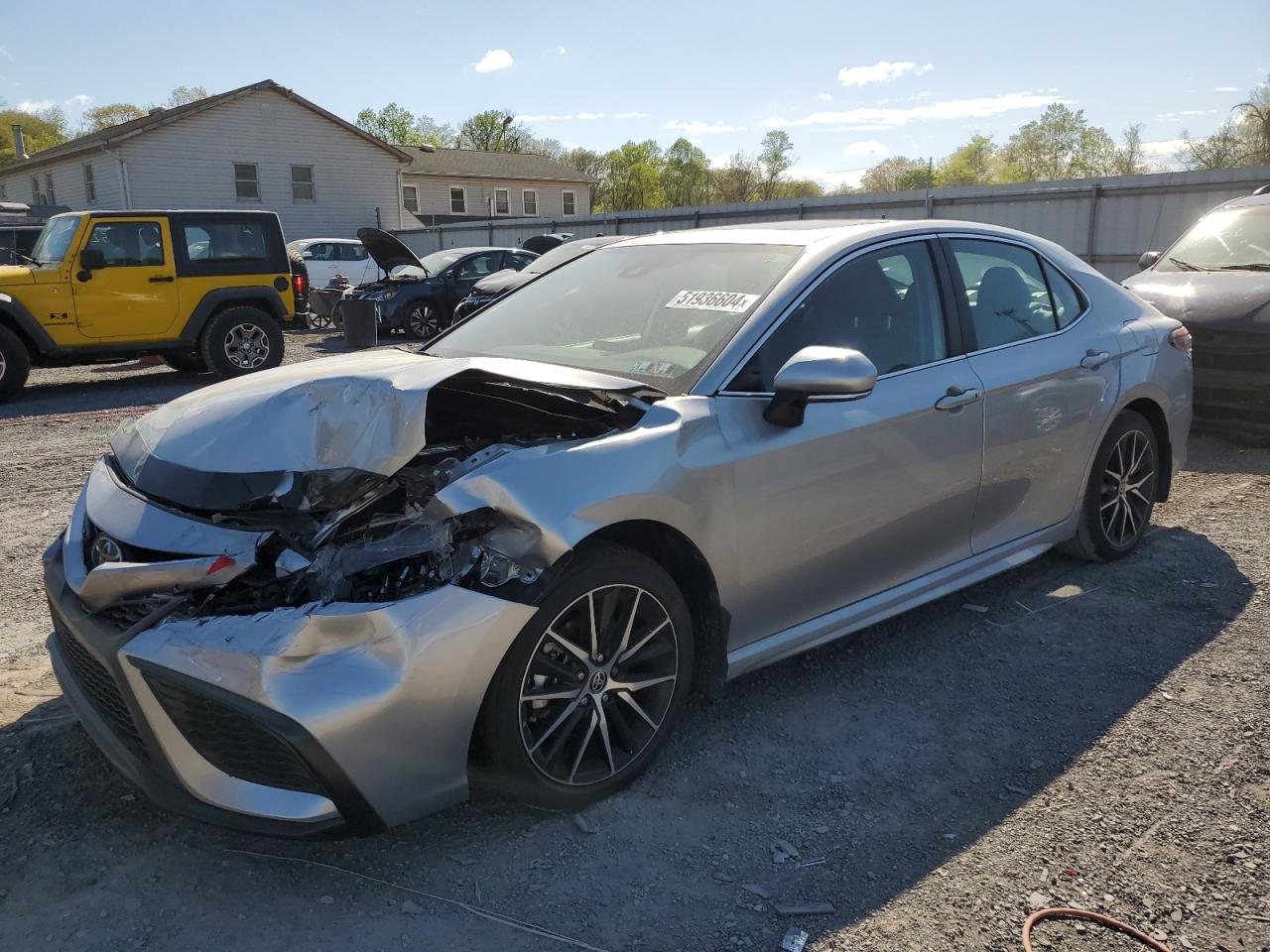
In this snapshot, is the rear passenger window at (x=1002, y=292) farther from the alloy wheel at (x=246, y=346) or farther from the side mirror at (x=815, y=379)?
the alloy wheel at (x=246, y=346)

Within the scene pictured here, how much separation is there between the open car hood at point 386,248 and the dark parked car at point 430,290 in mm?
4143

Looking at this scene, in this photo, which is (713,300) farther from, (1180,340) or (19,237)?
(19,237)

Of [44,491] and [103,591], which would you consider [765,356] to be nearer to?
[103,591]

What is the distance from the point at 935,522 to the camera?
3713mm

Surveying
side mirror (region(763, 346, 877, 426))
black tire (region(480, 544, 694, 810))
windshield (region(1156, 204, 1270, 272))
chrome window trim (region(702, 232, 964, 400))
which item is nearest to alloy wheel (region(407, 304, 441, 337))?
windshield (region(1156, 204, 1270, 272))

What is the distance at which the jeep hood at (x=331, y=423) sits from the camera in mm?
2766

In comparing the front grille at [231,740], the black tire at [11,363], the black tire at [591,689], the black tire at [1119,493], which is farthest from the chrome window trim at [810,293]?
the black tire at [11,363]

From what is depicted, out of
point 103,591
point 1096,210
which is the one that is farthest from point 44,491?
point 1096,210

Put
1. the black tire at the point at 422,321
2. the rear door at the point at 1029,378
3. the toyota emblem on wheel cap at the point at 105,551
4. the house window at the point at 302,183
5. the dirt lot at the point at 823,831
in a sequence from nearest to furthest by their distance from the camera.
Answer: the dirt lot at the point at 823,831
the toyota emblem on wheel cap at the point at 105,551
the rear door at the point at 1029,378
the black tire at the point at 422,321
the house window at the point at 302,183

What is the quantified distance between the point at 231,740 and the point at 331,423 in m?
0.95

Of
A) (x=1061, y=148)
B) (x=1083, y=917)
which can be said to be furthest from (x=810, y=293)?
(x=1061, y=148)

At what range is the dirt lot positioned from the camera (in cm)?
243

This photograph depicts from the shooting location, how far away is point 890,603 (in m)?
3.64

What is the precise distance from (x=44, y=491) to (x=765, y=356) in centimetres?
547
